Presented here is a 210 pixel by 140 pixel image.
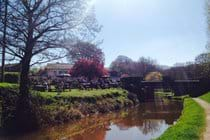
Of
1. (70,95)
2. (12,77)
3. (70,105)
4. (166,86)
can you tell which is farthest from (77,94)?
(166,86)

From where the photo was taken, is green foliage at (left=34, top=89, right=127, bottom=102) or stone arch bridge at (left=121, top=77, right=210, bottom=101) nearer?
green foliage at (left=34, top=89, right=127, bottom=102)

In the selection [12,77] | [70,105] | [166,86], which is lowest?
[70,105]

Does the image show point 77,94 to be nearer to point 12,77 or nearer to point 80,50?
point 12,77

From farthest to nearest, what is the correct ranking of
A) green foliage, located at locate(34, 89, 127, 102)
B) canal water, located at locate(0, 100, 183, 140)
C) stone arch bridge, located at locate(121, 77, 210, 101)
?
stone arch bridge, located at locate(121, 77, 210, 101) → green foliage, located at locate(34, 89, 127, 102) → canal water, located at locate(0, 100, 183, 140)

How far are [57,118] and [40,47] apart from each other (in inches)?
186

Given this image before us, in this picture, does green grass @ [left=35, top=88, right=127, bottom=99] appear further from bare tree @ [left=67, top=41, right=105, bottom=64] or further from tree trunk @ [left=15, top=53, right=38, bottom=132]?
bare tree @ [left=67, top=41, right=105, bottom=64]

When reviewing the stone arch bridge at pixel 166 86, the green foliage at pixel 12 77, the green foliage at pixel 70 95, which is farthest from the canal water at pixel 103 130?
the stone arch bridge at pixel 166 86

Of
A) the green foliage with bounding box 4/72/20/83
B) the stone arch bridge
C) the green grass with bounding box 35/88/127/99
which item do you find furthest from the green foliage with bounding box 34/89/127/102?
the stone arch bridge

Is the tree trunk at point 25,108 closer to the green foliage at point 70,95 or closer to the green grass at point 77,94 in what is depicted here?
the green foliage at point 70,95

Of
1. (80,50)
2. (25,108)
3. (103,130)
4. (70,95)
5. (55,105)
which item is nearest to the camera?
(25,108)

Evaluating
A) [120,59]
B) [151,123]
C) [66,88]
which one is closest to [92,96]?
[66,88]

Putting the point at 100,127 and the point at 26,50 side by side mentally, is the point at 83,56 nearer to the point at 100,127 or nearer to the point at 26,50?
the point at 26,50

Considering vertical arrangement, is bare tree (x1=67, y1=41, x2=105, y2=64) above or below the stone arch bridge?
above

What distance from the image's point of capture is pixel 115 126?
24.3m
